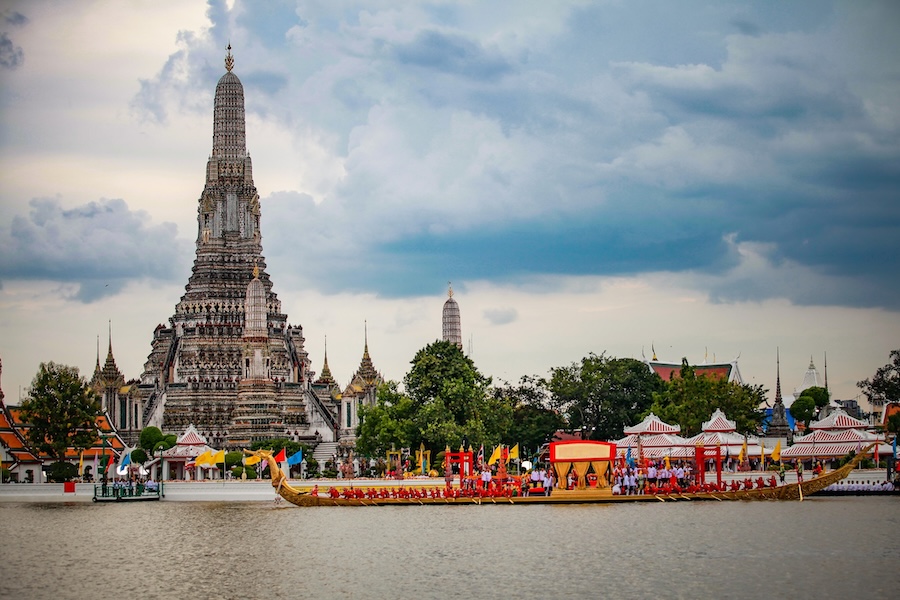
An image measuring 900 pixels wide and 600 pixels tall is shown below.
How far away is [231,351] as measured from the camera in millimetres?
125875

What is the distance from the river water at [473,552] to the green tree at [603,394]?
36526mm

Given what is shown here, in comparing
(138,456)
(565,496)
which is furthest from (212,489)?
(565,496)

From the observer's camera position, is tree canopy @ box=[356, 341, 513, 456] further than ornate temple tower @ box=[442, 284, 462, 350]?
No

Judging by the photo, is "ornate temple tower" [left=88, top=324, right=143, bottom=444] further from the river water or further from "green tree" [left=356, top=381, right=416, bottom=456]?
the river water

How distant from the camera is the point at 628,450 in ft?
283

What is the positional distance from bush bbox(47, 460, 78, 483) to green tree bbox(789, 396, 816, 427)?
217 ft

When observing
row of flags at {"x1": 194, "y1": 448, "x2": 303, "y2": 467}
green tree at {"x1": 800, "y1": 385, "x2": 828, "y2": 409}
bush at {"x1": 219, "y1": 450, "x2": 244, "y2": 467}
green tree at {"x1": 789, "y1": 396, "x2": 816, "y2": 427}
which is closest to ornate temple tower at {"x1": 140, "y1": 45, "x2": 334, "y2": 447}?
bush at {"x1": 219, "y1": 450, "x2": 244, "y2": 467}

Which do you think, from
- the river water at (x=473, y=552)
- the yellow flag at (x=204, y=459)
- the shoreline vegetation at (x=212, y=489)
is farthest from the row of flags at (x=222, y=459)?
the river water at (x=473, y=552)

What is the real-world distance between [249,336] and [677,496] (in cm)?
5620

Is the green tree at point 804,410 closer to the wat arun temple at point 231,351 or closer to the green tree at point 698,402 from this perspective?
the green tree at point 698,402

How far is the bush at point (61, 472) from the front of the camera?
9219 centimetres

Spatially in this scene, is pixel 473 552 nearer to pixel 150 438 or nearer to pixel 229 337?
pixel 150 438

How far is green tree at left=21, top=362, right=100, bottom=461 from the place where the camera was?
93312 mm

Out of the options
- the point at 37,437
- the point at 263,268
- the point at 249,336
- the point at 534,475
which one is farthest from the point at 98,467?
the point at 534,475
